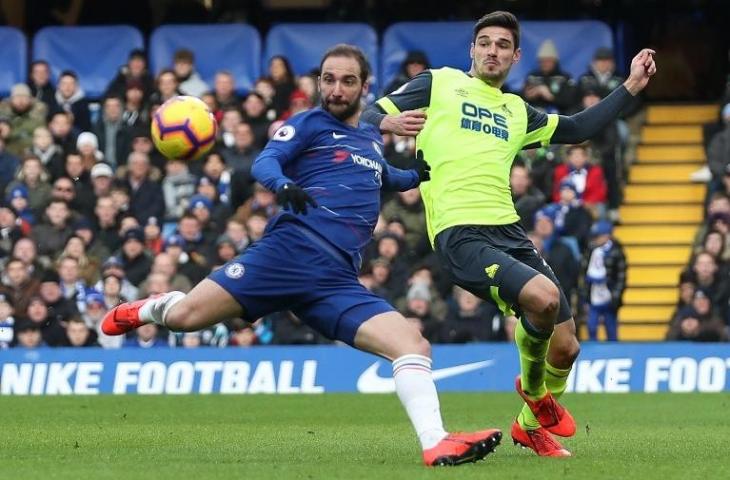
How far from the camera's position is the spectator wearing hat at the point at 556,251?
19828 millimetres

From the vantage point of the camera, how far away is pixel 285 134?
9.58 meters

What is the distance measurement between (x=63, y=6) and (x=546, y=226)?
380 inches

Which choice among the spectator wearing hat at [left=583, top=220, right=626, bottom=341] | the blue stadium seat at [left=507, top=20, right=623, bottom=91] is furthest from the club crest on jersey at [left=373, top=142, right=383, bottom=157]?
the blue stadium seat at [left=507, top=20, right=623, bottom=91]

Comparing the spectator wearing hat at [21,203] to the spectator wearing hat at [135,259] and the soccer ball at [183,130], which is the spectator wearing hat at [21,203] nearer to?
the spectator wearing hat at [135,259]

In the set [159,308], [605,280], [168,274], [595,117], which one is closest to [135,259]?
[168,274]

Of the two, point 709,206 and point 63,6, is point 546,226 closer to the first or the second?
point 709,206

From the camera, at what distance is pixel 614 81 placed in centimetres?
2172

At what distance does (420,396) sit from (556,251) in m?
10.8

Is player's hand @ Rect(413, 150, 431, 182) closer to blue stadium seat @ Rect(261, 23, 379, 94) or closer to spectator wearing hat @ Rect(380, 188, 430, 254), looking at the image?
spectator wearing hat @ Rect(380, 188, 430, 254)

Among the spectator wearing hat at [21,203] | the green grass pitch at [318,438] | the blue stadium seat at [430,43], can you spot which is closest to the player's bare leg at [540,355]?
the green grass pitch at [318,438]

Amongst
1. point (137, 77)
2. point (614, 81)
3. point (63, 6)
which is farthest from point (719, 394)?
point (63, 6)

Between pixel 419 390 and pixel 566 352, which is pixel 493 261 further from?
pixel 419 390

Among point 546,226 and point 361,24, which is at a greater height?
point 361,24

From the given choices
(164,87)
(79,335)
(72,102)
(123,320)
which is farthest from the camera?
(72,102)
